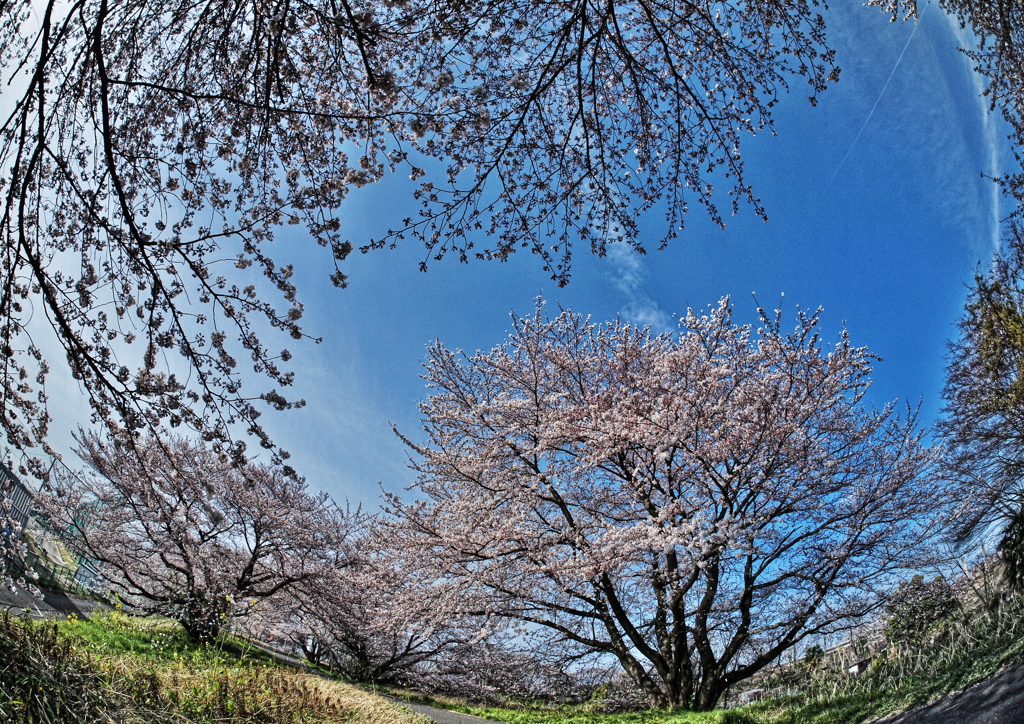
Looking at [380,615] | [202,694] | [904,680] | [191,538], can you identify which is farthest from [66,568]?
[904,680]

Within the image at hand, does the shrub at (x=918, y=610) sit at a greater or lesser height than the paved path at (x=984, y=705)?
greater

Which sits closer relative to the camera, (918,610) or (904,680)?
(904,680)

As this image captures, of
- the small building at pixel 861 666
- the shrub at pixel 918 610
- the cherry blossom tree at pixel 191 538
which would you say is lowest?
the small building at pixel 861 666

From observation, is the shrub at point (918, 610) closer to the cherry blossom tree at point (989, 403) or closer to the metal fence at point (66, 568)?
the cherry blossom tree at point (989, 403)

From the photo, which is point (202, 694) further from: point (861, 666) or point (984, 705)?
point (861, 666)

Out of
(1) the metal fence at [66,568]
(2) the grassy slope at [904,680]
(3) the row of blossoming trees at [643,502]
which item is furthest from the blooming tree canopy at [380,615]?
(1) the metal fence at [66,568]

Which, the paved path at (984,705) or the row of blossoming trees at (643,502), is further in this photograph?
the row of blossoming trees at (643,502)

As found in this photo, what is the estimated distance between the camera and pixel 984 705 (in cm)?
439

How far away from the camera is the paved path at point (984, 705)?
415 cm

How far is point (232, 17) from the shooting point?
3697mm

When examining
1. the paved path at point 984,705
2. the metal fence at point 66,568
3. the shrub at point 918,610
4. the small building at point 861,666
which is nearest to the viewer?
the paved path at point 984,705

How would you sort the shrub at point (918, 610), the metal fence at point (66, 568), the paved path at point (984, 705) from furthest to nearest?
the metal fence at point (66, 568) → the shrub at point (918, 610) → the paved path at point (984, 705)

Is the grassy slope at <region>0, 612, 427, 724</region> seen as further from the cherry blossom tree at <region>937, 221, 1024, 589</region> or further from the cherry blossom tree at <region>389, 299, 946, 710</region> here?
the cherry blossom tree at <region>937, 221, 1024, 589</region>

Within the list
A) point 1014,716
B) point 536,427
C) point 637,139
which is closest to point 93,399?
point 637,139
